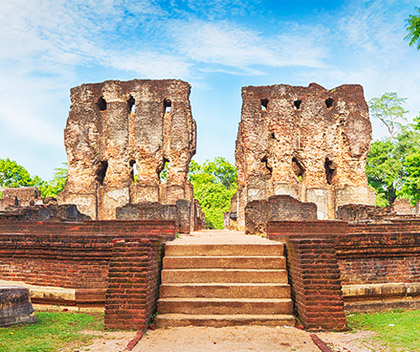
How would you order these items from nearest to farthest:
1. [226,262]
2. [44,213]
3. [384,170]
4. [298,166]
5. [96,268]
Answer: [96,268] < [226,262] < [44,213] < [298,166] < [384,170]

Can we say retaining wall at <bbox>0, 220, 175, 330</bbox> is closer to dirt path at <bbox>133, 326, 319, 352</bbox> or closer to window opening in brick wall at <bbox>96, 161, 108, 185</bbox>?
dirt path at <bbox>133, 326, 319, 352</bbox>

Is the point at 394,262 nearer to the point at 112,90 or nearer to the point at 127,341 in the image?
the point at 127,341

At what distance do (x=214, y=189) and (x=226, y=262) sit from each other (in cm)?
3292

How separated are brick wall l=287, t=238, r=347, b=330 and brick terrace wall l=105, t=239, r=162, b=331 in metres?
2.05

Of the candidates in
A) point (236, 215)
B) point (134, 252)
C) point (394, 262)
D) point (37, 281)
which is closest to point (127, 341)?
point (134, 252)

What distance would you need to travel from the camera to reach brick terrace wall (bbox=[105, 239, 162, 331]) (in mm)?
5016

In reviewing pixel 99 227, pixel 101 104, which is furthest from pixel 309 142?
pixel 99 227

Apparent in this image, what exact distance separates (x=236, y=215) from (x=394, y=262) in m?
15.4

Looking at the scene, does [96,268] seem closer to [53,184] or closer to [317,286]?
[317,286]

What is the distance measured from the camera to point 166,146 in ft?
72.2

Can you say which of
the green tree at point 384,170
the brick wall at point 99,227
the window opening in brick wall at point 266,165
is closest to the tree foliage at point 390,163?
the green tree at point 384,170

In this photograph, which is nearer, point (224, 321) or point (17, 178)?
point (224, 321)

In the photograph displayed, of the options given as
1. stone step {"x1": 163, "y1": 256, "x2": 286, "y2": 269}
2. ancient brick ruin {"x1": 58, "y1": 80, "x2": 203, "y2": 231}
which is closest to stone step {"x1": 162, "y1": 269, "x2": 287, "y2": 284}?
stone step {"x1": 163, "y1": 256, "x2": 286, "y2": 269}

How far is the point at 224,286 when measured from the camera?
575cm
